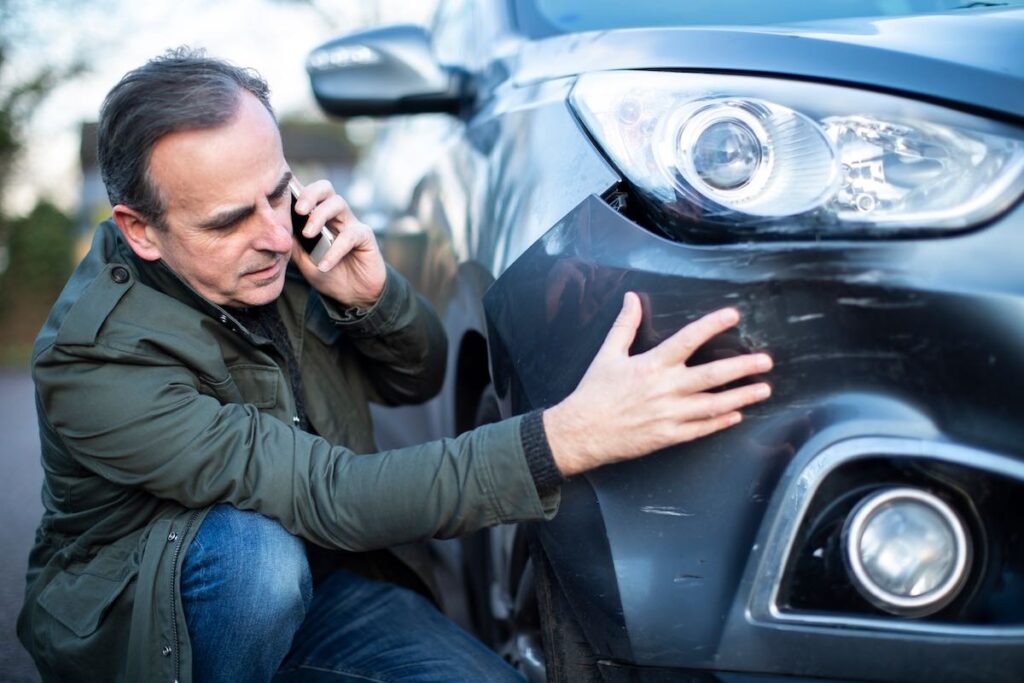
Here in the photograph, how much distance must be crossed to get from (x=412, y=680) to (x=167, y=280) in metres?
0.85

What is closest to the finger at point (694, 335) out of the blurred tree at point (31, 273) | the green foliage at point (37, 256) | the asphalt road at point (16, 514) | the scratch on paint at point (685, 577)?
the scratch on paint at point (685, 577)

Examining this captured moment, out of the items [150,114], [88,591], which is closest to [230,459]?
[88,591]

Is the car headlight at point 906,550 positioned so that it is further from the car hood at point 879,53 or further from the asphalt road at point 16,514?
the asphalt road at point 16,514

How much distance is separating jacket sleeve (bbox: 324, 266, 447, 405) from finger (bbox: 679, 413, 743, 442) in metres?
0.91

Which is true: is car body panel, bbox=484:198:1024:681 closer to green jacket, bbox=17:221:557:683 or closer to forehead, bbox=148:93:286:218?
green jacket, bbox=17:221:557:683

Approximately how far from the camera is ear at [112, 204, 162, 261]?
1.81 metres

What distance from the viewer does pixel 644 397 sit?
138 centimetres

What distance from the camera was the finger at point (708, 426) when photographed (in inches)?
51.6

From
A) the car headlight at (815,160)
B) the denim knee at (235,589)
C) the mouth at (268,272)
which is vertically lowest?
the denim knee at (235,589)

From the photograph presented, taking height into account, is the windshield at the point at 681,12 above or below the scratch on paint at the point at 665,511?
above

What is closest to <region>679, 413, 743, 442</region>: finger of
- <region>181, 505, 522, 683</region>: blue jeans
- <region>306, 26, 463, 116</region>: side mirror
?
<region>181, 505, 522, 683</region>: blue jeans

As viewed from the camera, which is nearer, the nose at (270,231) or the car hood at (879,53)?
the car hood at (879,53)

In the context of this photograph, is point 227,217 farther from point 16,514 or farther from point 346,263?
point 16,514

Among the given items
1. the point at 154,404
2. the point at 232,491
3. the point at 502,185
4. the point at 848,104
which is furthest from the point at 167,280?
the point at 848,104
